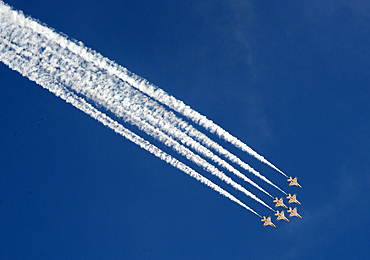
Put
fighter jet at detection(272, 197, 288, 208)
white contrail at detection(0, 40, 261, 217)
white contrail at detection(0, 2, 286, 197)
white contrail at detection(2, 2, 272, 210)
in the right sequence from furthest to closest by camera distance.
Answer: fighter jet at detection(272, 197, 288, 208)
white contrail at detection(0, 40, 261, 217)
white contrail at detection(0, 2, 286, 197)
white contrail at detection(2, 2, 272, 210)

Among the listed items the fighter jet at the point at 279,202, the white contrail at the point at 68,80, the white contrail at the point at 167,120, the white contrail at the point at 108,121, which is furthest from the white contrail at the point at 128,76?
the fighter jet at the point at 279,202

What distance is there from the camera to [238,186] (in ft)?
130

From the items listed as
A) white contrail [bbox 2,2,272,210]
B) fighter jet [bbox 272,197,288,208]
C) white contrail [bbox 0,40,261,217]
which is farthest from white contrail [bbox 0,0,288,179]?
fighter jet [bbox 272,197,288,208]

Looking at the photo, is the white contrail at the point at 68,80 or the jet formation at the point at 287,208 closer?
the white contrail at the point at 68,80

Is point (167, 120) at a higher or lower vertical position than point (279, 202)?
lower

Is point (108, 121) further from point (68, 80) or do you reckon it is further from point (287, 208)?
point (287, 208)

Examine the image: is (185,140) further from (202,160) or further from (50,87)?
(50,87)

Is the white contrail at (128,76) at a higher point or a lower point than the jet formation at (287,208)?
lower

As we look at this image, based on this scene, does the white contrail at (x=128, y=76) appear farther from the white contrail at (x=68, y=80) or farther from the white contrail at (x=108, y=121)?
the white contrail at (x=108, y=121)

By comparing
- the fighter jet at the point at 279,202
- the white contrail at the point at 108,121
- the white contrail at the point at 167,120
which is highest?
the fighter jet at the point at 279,202

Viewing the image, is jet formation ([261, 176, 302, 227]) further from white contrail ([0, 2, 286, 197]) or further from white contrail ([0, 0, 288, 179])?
white contrail ([0, 0, 288, 179])

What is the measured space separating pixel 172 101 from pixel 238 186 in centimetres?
1164

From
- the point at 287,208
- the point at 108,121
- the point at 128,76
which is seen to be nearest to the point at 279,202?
the point at 287,208

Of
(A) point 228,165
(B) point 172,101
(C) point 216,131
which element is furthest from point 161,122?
(A) point 228,165
